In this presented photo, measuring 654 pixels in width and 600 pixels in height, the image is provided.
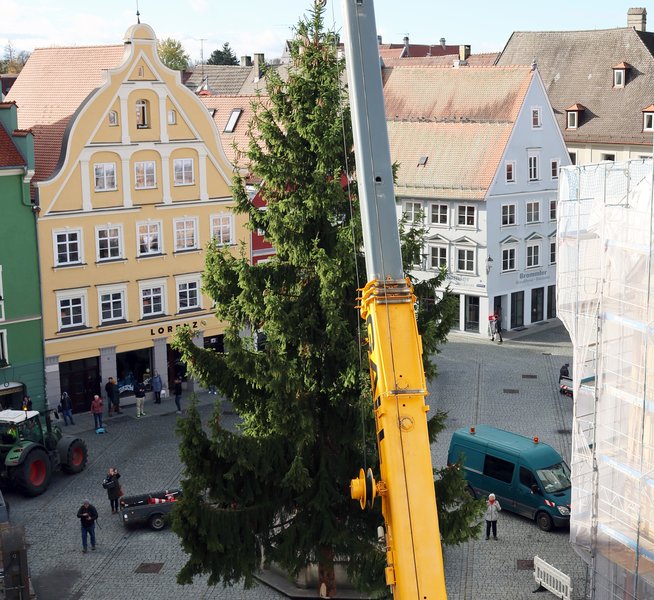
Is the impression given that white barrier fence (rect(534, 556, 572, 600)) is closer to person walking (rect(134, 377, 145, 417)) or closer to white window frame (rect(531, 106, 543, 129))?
person walking (rect(134, 377, 145, 417))

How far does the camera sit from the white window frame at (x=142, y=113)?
42750mm

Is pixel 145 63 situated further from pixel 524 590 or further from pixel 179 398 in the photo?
pixel 524 590

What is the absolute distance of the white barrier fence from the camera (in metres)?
24.8

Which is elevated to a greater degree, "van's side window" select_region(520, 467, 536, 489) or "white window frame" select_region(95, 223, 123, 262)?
"white window frame" select_region(95, 223, 123, 262)

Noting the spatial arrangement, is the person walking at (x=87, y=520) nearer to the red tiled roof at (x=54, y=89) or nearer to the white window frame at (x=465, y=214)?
the red tiled roof at (x=54, y=89)

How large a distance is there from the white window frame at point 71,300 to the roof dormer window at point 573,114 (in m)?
33.3

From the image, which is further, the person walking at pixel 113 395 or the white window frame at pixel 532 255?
the white window frame at pixel 532 255

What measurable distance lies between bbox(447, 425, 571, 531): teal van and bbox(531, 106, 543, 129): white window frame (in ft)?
82.6

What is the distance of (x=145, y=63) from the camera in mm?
42469

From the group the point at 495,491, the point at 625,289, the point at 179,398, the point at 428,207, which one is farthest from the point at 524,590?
the point at 428,207

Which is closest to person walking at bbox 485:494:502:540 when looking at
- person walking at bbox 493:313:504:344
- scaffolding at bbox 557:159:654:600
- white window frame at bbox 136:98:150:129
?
scaffolding at bbox 557:159:654:600

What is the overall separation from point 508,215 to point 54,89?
2078cm

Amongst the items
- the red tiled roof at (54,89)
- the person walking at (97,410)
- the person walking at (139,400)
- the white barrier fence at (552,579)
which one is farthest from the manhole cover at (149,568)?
the red tiled roof at (54,89)

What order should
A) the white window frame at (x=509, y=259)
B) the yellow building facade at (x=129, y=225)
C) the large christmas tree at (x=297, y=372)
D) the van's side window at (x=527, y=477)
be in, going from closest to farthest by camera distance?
the large christmas tree at (x=297, y=372)
the van's side window at (x=527, y=477)
the yellow building facade at (x=129, y=225)
the white window frame at (x=509, y=259)
